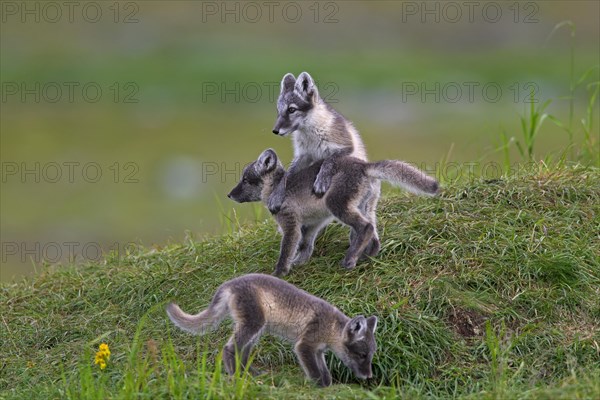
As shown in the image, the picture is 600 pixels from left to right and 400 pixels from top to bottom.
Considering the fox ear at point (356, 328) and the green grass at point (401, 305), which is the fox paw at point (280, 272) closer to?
the green grass at point (401, 305)

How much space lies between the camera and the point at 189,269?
8172 mm

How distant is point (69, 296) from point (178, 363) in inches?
81.4

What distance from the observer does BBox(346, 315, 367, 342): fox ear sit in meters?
6.34

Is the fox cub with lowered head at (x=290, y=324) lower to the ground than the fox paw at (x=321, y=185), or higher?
lower

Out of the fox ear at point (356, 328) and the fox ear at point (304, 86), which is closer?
the fox ear at point (356, 328)

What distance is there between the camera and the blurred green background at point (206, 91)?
2102 centimetres

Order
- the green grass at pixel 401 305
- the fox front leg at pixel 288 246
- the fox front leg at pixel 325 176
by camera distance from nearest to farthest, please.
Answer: the green grass at pixel 401 305, the fox front leg at pixel 325 176, the fox front leg at pixel 288 246

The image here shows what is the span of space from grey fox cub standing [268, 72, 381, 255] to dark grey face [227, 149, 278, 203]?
172 millimetres

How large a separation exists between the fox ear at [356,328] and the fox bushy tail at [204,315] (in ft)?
2.43

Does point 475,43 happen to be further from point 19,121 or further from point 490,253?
point 490,253

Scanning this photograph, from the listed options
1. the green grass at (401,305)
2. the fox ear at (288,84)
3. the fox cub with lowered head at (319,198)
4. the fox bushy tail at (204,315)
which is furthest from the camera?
the fox ear at (288,84)

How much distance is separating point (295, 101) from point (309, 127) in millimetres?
220

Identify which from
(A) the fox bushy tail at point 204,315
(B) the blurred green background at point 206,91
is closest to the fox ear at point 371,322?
(A) the fox bushy tail at point 204,315

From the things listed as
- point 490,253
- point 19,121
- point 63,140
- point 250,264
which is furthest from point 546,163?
point 19,121
